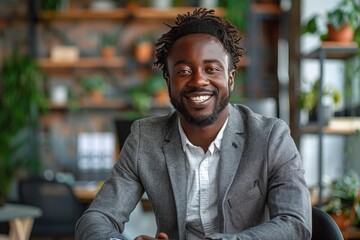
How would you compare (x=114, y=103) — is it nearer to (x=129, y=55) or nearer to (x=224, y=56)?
(x=129, y=55)

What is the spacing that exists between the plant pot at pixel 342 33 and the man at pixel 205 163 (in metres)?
2.81

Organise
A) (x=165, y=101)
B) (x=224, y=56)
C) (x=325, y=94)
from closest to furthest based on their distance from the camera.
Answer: (x=224, y=56) < (x=325, y=94) < (x=165, y=101)

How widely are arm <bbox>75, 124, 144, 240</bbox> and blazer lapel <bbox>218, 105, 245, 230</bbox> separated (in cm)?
23

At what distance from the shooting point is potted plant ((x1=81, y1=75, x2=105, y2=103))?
7324mm

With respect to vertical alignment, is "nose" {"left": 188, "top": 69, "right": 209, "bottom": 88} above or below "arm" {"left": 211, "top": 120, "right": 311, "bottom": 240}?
above

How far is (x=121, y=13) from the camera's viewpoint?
23.9 feet

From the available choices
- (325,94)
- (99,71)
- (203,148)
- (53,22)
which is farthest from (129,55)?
(203,148)

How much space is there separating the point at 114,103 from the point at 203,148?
559 centimetres

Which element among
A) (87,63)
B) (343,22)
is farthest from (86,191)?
(87,63)

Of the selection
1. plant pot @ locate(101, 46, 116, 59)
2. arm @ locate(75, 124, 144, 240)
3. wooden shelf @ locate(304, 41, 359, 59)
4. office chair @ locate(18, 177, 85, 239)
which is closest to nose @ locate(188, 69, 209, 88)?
arm @ locate(75, 124, 144, 240)

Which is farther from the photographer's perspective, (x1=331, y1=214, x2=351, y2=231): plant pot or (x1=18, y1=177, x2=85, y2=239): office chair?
(x1=18, y1=177, x2=85, y2=239): office chair

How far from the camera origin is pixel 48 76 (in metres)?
7.51

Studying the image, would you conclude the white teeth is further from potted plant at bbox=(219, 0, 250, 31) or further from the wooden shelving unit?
potted plant at bbox=(219, 0, 250, 31)

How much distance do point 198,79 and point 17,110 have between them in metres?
5.63
